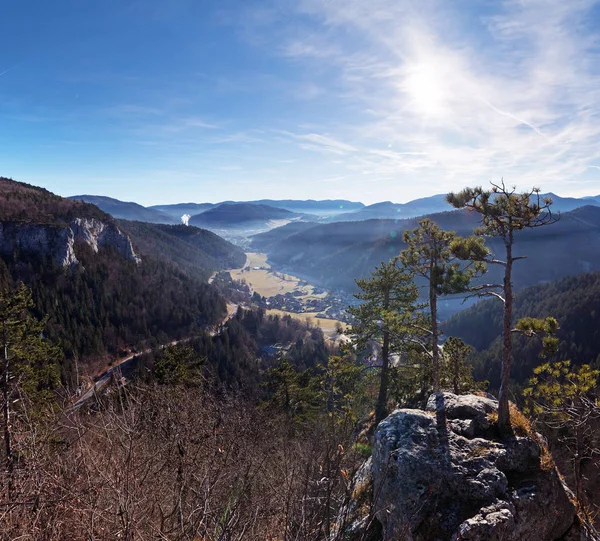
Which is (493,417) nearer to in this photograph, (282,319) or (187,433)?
(187,433)

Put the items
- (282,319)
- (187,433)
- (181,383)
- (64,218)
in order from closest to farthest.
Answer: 1. (187,433)
2. (181,383)
3. (64,218)
4. (282,319)

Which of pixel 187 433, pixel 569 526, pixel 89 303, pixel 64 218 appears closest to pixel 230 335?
pixel 89 303

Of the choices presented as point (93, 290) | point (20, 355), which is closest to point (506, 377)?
point (20, 355)

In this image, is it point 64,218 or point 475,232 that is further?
point 64,218

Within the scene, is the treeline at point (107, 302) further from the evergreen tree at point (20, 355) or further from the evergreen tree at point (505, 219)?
the evergreen tree at point (505, 219)

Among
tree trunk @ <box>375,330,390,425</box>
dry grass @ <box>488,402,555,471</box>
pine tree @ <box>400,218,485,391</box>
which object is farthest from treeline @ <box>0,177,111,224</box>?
dry grass @ <box>488,402,555,471</box>

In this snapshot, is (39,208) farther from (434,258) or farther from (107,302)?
(434,258)
